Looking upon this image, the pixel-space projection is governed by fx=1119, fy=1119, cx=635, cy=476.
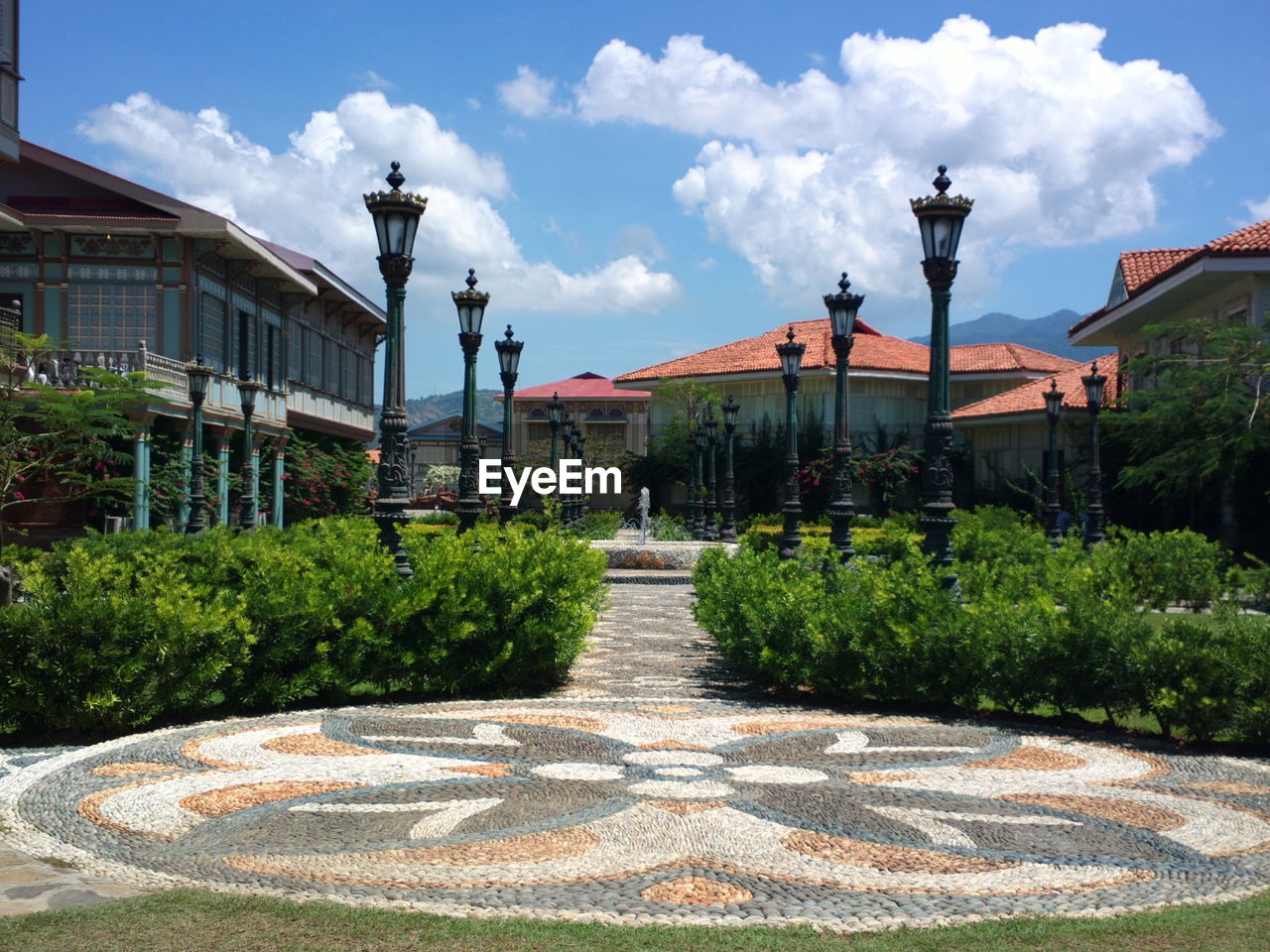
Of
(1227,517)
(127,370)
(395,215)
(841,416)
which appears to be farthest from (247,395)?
(1227,517)

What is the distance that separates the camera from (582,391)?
8081cm

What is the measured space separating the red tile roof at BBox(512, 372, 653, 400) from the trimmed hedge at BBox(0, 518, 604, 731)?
224 ft

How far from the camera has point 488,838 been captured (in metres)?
5.08

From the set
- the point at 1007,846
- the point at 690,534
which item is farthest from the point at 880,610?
the point at 690,534

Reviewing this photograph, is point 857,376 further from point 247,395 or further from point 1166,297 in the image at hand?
point 247,395

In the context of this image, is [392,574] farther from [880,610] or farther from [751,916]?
[751,916]

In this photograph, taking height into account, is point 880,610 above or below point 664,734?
above

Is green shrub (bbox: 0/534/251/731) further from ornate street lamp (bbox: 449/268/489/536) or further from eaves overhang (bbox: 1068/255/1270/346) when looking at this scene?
eaves overhang (bbox: 1068/255/1270/346)

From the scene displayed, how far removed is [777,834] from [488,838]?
1325mm

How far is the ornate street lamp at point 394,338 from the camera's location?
10617mm

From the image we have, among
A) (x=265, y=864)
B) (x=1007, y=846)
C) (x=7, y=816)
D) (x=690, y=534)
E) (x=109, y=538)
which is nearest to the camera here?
(x=265, y=864)

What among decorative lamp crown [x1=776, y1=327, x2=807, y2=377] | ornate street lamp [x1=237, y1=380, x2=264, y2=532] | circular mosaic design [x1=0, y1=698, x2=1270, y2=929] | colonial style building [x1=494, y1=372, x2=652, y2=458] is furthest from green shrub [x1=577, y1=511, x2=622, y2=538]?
colonial style building [x1=494, y1=372, x2=652, y2=458]

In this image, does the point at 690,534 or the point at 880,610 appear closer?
the point at 880,610

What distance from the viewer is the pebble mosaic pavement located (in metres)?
4.43
